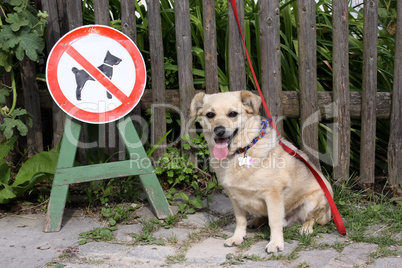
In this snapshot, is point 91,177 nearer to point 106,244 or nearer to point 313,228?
point 106,244

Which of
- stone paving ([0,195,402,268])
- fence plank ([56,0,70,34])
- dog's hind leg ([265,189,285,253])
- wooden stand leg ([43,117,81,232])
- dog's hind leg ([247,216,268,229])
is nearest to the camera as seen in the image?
stone paving ([0,195,402,268])

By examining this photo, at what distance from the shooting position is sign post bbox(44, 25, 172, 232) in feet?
10.9

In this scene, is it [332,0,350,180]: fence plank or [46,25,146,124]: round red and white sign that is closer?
[46,25,146,124]: round red and white sign

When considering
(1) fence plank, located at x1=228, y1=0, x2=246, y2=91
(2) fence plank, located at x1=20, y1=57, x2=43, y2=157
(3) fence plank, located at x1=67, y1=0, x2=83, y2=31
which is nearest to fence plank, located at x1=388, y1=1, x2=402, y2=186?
(1) fence plank, located at x1=228, y1=0, x2=246, y2=91

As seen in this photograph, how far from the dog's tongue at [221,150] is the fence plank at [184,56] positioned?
98 centimetres

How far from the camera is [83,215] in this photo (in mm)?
3703

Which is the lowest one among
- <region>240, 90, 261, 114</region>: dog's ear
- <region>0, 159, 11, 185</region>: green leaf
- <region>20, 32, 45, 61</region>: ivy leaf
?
<region>0, 159, 11, 185</region>: green leaf

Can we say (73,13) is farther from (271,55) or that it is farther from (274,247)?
(274,247)

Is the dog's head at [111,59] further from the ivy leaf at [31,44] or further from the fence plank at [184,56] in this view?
the fence plank at [184,56]

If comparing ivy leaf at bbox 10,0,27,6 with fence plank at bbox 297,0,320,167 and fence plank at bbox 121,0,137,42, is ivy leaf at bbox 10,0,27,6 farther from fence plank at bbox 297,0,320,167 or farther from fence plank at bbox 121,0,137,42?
fence plank at bbox 297,0,320,167

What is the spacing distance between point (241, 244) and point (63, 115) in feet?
6.95

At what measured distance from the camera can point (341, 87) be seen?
3869 millimetres

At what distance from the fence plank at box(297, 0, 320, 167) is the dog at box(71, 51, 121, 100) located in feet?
5.45

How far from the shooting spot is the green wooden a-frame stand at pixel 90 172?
341 centimetres
